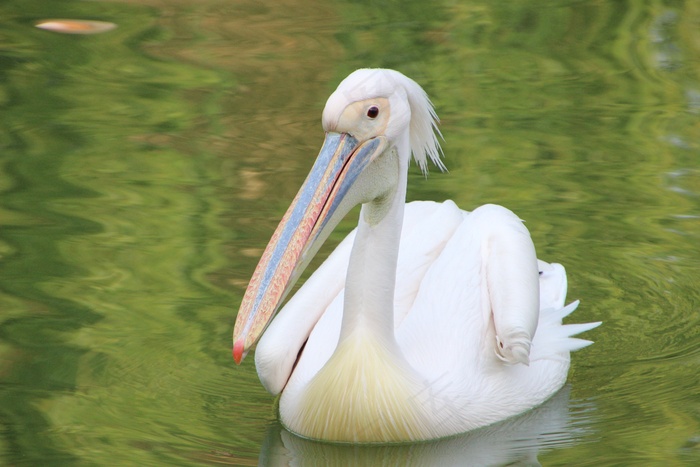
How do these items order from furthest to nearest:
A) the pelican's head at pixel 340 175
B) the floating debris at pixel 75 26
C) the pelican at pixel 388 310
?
1. the floating debris at pixel 75 26
2. the pelican at pixel 388 310
3. the pelican's head at pixel 340 175

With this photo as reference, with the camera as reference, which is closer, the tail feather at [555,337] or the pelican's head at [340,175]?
the pelican's head at [340,175]

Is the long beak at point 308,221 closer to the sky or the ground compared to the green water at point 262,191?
closer to the sky

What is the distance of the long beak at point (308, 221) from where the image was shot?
12.0 ft

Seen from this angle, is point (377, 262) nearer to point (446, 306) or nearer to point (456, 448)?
point (446, 306)

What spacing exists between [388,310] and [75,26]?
6.05 meters

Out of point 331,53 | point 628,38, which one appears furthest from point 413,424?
point 628,38

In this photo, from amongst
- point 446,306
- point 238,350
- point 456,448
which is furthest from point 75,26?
point 238,350

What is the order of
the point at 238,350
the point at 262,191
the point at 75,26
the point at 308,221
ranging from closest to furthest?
1. the point at 238,350
2. the point at 308,221
3. the point at 262,191
4. the point at 75,26

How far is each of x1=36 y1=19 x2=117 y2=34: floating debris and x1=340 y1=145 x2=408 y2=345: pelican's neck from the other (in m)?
5.74

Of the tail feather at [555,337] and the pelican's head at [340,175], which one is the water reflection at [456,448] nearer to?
the tail feather at [555,337]

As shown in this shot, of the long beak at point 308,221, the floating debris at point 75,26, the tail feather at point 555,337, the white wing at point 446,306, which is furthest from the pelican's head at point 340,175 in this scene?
the floating debris at point 75,26

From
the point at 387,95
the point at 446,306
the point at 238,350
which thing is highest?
the point at 387,95

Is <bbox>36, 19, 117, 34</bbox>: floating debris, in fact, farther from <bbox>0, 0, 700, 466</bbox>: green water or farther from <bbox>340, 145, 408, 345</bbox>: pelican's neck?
<bbox>340, 145, 408, 345</bbox>: pelican's neck

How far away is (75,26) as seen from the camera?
938 cm
